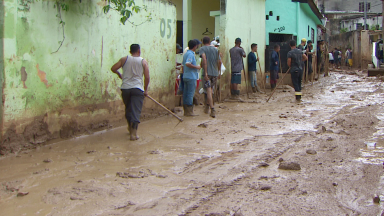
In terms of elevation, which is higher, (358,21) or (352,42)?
(358,21)

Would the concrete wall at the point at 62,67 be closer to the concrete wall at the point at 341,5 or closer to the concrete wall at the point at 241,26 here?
the concrete wall at the point at 241,26

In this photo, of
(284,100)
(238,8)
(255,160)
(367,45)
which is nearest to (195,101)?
(284,100)

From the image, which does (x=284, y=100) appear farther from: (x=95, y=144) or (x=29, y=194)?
(x=29, y=194)

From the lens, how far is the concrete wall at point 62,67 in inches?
184

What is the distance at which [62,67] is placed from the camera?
548 cm

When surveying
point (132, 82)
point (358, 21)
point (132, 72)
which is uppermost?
point (358, 21)

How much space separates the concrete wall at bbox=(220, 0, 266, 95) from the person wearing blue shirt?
118 inches

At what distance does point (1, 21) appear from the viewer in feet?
14.7

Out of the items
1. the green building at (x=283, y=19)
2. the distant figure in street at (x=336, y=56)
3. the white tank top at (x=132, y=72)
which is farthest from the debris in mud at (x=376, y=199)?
the distant figure in street at (x=336, y=56)

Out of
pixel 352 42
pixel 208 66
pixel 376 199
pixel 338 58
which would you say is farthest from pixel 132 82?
pixel 352 42

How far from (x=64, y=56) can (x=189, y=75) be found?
2.86m

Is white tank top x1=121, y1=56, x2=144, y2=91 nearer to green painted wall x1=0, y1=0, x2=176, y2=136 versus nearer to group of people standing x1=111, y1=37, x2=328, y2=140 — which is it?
group of people standing x1=111, y1=37, x2=328, y2=140

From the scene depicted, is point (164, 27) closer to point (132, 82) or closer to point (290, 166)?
point (132, 82)

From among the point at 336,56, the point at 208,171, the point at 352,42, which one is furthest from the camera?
the point at 352,42
